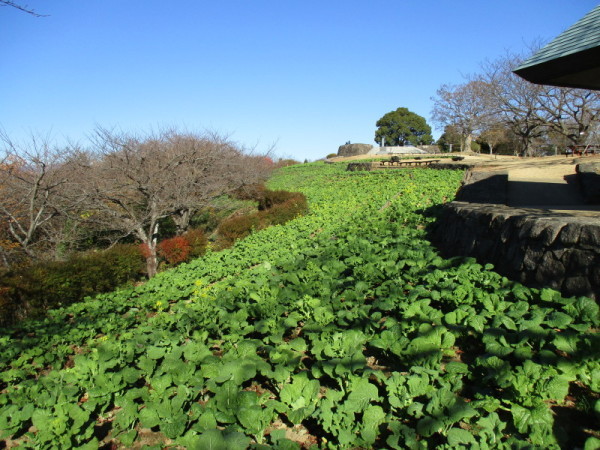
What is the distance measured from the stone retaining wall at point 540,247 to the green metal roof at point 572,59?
240cm

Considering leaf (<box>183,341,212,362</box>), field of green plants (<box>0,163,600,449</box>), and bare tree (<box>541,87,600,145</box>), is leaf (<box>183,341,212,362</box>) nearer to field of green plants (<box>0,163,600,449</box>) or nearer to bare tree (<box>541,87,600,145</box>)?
field of green plants (<box>0,163,600,449</box>)

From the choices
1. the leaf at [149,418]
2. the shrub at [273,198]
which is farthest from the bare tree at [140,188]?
the leaf at [149,418]

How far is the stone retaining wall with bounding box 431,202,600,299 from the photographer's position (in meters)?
3.72

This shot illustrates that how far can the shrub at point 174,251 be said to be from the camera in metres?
13.8

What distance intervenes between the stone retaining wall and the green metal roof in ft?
7.89

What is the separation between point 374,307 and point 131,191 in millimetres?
12825

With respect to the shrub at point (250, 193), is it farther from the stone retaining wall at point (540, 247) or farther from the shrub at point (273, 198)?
the stone retaining wall at point (540, 247)

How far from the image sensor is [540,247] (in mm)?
4262

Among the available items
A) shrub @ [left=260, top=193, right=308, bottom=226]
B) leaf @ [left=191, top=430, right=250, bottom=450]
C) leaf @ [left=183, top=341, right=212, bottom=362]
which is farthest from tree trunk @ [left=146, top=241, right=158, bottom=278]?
leaf @ [left=191, top=430, right=250, bottom=450]

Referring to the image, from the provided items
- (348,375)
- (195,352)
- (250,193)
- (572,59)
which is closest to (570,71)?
(572,59)

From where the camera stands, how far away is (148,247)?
13.0 m

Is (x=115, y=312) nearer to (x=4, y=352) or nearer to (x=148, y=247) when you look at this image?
(x=4, y=352)

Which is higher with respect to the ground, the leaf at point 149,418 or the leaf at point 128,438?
the leaf at point 149,418

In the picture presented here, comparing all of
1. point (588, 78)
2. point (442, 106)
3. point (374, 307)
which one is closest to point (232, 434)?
point (374, 307)
